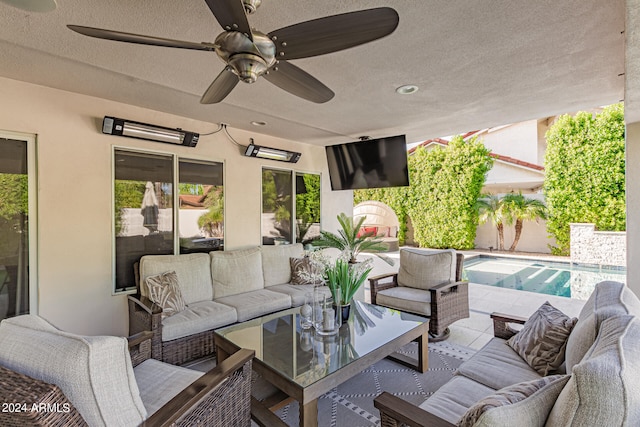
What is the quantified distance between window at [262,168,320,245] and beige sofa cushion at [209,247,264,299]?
729mm

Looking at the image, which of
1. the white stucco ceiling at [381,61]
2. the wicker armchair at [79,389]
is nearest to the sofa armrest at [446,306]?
the white stucco ceiling at [381,61]

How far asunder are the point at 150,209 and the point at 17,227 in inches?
→ 46.3

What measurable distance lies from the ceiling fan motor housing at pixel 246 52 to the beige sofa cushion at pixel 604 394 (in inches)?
74.0

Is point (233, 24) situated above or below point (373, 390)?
above

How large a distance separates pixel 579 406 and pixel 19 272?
4200 mm

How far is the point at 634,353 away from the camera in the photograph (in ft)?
3.44

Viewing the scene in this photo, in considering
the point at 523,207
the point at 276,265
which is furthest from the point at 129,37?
the point at 523,207

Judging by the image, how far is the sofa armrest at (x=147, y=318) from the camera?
2762mm

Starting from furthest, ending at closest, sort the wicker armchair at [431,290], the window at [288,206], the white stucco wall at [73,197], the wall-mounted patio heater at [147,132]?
the window at [288,206]
the wicker armchair at [431,290]
the wall-mounted patio heater at [147,132]
the white stucco wall at [73,197]

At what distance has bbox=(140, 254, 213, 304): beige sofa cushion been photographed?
135 inches

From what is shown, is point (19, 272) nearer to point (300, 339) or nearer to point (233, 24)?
Answer: point (300, 339)

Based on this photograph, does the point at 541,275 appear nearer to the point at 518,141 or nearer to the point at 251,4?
the point at 518,141

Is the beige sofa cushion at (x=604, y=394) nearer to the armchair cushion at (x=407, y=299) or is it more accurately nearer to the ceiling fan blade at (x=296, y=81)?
the ceiling fan blade at (x=296, y=81)

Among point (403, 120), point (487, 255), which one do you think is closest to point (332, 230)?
point (403, 120)
